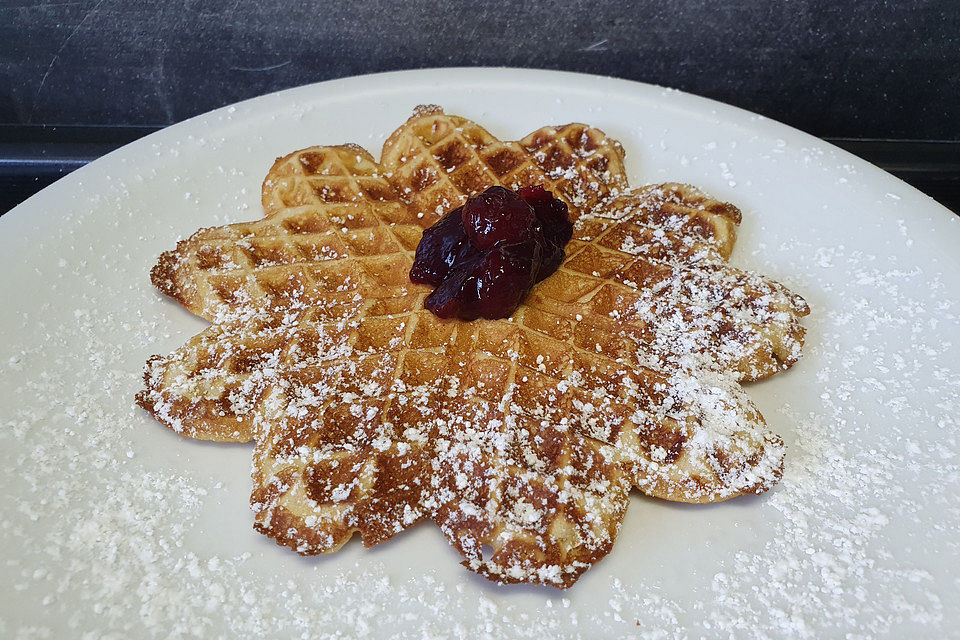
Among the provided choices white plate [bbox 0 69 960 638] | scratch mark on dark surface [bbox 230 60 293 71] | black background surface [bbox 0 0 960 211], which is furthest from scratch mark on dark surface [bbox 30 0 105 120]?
white plate [bbox 0 69 960 638]

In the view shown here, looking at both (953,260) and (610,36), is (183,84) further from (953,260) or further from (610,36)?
(953,260)

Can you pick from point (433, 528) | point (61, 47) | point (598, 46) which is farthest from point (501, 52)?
point (433, 528)

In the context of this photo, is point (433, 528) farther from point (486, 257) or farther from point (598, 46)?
point (598, 46)

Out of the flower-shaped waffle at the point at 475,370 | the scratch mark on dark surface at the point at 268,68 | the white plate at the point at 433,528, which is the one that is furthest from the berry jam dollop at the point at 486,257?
the scratch mark on dark surface at the point at 268,68

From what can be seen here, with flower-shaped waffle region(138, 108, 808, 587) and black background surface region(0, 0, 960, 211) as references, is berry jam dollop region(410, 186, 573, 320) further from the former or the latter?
black background surface region(0, 0, 960, 211)

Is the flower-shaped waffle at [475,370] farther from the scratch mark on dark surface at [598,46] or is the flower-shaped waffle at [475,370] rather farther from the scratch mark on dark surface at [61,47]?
the scratch mark on dark surface at [61,47]

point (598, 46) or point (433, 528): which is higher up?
point (598, 46)

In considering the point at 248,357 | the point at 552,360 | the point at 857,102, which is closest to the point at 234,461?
the point at 248,357
